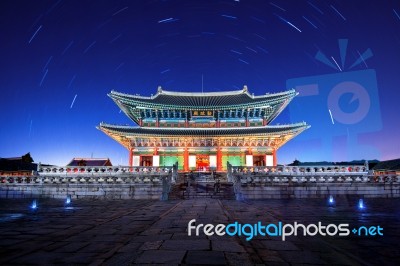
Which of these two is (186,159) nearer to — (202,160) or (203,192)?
(202,160)

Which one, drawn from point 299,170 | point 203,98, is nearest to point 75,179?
point 299,170

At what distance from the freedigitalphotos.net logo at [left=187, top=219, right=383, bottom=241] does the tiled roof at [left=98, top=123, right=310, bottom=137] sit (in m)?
21.9

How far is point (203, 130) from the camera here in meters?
28.4

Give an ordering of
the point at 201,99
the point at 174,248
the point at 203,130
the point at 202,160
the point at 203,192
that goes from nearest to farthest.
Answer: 1. the point at 174,248
2. the point at 203,192
3. the point at 203,130
4. the point at 202,160
5. the point at 201,99

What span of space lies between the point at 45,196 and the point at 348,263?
17147mm

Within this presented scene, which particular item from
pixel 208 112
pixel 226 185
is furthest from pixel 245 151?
pixel 226 185

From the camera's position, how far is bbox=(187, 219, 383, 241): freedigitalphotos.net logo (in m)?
5.32

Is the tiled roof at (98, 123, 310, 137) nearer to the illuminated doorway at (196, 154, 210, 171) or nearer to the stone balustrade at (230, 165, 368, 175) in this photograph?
the illuminated doorway at (196, 154, 210, 171)

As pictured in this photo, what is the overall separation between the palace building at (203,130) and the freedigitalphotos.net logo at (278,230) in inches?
861

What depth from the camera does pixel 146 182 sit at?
15688 mm

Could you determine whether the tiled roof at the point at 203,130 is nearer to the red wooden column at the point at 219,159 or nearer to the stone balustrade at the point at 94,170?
the red wooden column at the point at 219,159

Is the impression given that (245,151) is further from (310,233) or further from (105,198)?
(310,233)

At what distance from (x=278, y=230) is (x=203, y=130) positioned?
2288 centimetres

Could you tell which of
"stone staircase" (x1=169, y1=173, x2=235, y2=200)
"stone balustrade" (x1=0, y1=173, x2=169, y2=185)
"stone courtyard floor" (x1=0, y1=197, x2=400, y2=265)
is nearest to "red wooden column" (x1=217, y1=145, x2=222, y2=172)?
"stone staircase" (x1=169, y1=173, x2=235, y2=200)
